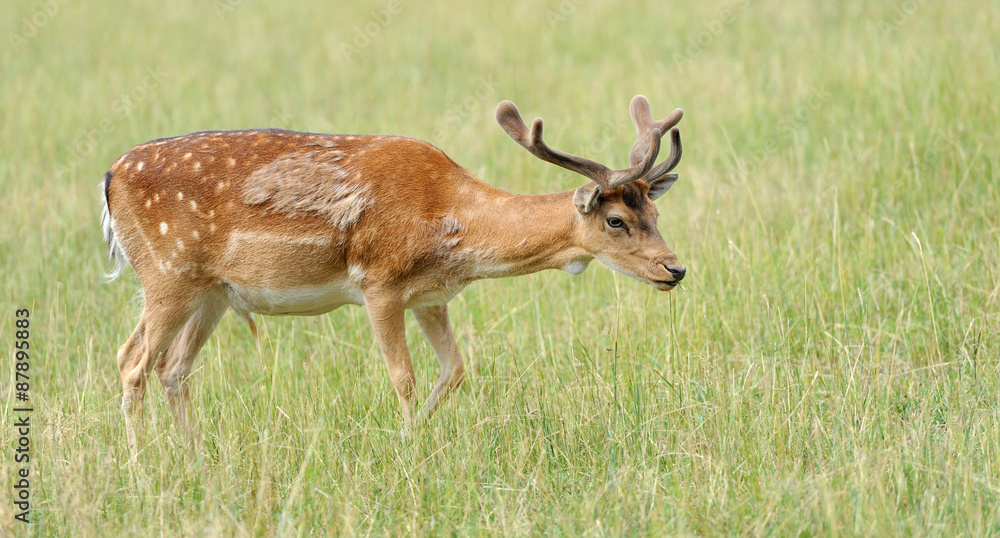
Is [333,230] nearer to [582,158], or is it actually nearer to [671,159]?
[582,158]

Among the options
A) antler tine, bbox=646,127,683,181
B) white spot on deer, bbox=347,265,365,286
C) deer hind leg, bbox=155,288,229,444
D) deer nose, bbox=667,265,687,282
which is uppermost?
antler tine, bbox=646,127,683,181

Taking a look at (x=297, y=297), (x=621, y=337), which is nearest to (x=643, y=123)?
(x=621, y=337)

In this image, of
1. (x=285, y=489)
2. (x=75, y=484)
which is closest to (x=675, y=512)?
(x=285, y=489)

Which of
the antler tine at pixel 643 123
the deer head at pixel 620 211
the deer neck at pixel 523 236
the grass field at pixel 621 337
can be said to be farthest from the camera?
the deer neck at pixel 523 236

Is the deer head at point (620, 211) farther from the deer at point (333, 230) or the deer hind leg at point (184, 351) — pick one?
the deer hind leg at point (184, 351)

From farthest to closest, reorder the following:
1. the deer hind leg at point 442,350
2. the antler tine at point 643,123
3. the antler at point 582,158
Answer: the deer hind leg at point 442,350, the antler tine at point 643,123, the antler at point 582,158

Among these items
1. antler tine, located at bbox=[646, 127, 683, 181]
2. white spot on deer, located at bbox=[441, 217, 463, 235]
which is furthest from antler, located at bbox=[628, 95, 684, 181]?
white spot on deer, located at bbox=[441, 217, 463, 235]

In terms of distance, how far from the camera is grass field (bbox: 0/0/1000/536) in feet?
13.5

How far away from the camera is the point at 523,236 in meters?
4.88

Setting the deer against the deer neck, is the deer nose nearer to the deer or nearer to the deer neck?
the deer

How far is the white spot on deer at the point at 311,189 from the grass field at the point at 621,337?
0.72 meters

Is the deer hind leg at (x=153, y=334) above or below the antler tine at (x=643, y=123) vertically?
below

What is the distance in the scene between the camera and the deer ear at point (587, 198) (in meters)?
4.57

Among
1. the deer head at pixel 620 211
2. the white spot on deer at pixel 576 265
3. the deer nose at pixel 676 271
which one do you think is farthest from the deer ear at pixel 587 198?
the deer nose at pixel 676 271
